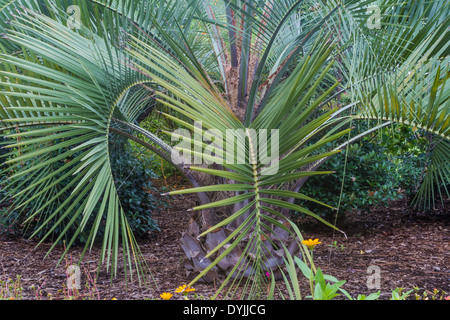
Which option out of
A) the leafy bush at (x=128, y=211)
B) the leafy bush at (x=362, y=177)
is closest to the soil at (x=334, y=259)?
the leafy bush at (x=128, y=211)

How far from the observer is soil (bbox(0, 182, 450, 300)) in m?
2.57

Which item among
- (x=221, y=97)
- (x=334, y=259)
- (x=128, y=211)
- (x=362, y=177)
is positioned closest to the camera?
(x=221, y=97)

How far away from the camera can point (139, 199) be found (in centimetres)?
379

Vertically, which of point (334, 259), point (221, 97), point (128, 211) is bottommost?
point (334, 259)

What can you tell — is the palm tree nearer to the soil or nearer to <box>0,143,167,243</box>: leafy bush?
the soil

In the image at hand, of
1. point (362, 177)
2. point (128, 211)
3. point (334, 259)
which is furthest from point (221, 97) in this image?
point (362, 177)

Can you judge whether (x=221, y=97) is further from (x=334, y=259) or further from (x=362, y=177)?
(x=362, y=177)

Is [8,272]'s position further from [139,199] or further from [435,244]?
[435,244]

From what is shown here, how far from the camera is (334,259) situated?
3.22 m

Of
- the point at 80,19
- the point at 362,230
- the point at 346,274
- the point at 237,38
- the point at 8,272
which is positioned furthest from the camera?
the point at 362,230

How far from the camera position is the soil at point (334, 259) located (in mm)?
2572

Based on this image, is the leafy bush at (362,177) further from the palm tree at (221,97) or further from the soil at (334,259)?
the palm tree at (221,97)
